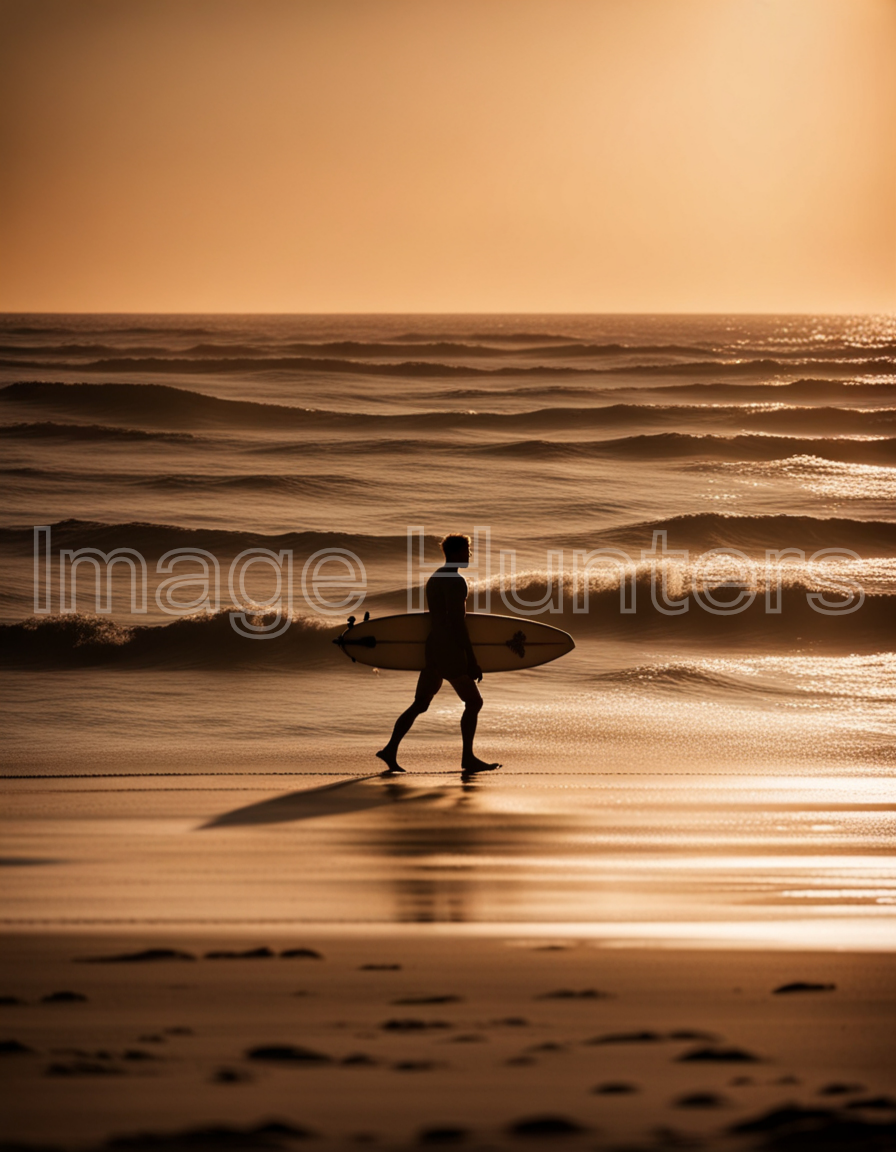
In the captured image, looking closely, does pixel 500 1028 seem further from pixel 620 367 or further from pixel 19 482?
pixel 620 367

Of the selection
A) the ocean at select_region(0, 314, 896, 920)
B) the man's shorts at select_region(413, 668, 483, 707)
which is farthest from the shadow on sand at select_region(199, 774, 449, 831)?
the man's shorts at select_region(413, 668, 483, 707)

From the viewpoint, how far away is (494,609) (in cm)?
1528

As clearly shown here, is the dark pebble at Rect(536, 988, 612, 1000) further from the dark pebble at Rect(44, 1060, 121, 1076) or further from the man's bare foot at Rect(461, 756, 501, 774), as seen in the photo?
the man's bare foot at Rect(461, 756, 501, 774)

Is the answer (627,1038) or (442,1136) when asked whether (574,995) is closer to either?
(627,1038)

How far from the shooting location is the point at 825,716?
9.29 m

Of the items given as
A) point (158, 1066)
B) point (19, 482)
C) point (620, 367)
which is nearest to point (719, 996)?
point (158, 1066)

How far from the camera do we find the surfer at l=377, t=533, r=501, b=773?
283 inches

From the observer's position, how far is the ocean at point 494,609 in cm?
620

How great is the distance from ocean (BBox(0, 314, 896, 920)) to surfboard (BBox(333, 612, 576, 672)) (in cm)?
56

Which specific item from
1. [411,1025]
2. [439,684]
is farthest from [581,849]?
[411,1025]

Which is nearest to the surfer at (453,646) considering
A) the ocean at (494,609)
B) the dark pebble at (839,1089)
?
the ocean at (494,609)

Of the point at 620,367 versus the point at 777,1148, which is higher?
the point at 620,367

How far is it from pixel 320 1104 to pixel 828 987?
5.51 feet

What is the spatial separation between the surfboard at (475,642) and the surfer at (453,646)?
1.12m
